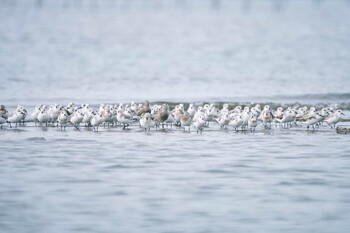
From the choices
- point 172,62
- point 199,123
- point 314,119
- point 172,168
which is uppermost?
point 172,62

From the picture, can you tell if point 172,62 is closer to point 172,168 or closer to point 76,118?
point 76,118

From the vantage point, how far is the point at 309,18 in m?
141

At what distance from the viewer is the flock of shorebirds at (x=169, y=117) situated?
3212 cm

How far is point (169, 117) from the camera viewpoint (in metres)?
32.9

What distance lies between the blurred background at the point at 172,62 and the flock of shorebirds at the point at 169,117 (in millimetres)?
12414

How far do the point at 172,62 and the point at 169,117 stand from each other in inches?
1567

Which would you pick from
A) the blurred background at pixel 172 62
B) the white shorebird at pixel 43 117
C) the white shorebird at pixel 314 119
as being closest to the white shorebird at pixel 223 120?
the white shorebird at pixel 314 119

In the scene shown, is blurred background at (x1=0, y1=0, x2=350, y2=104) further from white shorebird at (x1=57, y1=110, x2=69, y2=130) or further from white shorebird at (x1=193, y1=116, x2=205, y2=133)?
white shorebird at (x1=193, y1=116, x2=205, y2=133)

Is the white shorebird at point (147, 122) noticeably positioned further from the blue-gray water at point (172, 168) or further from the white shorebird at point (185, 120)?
the white shorebird at point (185, 120)

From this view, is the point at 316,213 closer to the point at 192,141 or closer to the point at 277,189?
the point at 277,189

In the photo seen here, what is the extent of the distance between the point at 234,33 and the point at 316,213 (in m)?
87.6

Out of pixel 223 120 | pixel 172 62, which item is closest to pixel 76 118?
pixel 223 120

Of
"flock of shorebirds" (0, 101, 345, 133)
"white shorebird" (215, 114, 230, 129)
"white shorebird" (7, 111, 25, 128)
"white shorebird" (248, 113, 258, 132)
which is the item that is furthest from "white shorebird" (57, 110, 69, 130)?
"white shorebird" (248, 113, 258, 132)

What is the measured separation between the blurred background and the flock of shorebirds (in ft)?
40.7
